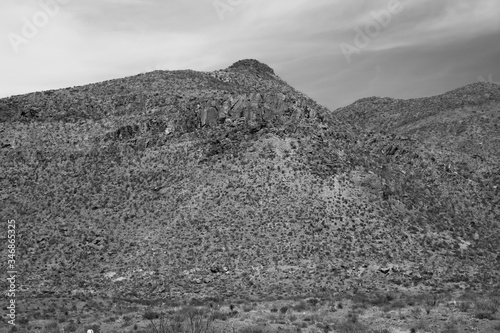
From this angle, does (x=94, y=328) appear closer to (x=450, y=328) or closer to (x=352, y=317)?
(x=352, y=317)

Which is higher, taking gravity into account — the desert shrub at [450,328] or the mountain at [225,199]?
the mountain at [225,199]

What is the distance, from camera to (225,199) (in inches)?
1853

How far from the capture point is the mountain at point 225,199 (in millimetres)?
40062

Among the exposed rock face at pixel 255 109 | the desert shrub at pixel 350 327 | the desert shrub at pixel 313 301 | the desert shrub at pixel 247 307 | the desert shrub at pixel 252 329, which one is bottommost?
the desert shrub at pixel 313 301

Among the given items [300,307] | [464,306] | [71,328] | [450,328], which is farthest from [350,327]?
[71,328]

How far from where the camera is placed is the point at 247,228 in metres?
43.8

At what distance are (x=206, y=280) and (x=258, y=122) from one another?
22.1 metres

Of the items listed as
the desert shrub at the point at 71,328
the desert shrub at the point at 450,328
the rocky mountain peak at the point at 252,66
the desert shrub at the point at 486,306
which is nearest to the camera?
the desert shrub at the point at 450,328

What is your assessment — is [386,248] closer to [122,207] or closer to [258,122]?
[258,122]

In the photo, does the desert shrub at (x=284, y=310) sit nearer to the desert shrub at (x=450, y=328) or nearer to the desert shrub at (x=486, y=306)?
the desert shrub at (x=450, y=328)

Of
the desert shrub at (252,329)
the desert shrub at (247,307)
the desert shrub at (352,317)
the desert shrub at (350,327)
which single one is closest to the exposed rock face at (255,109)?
the desert shrub at (247,307)

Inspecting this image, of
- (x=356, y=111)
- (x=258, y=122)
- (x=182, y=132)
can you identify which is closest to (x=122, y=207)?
(x=182, y=132)

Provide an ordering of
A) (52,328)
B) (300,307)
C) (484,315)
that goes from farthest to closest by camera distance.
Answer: (300,307) < (52,328) < (484,315)

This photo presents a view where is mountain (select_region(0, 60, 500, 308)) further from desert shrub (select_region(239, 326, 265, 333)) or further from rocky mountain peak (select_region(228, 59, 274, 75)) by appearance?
rocky mountain peak (select_region(228, 59, 274, 75))
